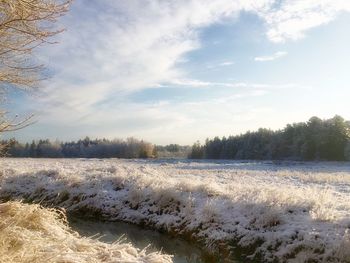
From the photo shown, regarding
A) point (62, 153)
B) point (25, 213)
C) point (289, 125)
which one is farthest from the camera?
point (62, 153)

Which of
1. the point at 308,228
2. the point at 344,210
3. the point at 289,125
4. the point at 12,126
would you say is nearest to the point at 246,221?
the point at 308,228

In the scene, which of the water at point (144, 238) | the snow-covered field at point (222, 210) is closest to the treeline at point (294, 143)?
the snow-covered field at point (222, 210)

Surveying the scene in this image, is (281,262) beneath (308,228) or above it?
beneath

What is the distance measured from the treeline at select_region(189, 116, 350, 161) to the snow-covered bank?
55.0m

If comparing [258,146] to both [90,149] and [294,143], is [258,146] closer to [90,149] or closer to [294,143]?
[294,143]

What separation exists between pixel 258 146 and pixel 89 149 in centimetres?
4951

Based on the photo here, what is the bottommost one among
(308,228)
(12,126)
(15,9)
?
(308,228)

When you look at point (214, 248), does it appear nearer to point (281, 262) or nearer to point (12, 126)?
point (281, 262)

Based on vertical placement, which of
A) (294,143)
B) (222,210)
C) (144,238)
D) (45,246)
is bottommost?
(144,238)

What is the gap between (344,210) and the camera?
12.5 meters

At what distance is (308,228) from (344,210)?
2046 mm

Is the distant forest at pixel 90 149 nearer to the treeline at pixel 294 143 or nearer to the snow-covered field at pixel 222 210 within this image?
the treeline at pixel 294 143

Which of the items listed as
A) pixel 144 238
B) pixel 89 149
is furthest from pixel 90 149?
pixel 144 238

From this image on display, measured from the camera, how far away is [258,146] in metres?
75.5
